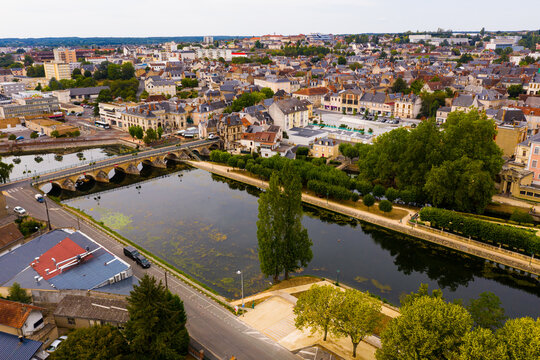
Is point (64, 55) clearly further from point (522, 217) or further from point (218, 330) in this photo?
point (522, 217)

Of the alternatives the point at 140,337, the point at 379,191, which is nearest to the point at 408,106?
the point at 379,191

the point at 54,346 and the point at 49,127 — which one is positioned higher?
the point at 49,127

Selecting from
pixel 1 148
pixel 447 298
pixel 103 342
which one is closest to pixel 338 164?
pixel 447 298

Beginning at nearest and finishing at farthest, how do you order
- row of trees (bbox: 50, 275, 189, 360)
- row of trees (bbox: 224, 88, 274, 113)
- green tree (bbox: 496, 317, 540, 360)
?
green tree (bbox: 496, 317, 540, 360), row of trees (bbox: 50, 275, 189, 360), row of trees (bbox: 224, 88, 274, 113)

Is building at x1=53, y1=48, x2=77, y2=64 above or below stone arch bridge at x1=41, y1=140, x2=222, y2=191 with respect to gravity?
above

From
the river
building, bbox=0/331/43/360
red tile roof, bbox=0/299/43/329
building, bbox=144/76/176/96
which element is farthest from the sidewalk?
building, bbox=144/76/176/96

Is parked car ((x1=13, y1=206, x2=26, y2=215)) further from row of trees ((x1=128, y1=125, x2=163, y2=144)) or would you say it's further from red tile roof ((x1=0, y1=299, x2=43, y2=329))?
row of trees ((x1=128, y1=125, x2=163, y2=144))

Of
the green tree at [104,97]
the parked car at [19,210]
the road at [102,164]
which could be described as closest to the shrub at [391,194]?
the road at [102,164]
